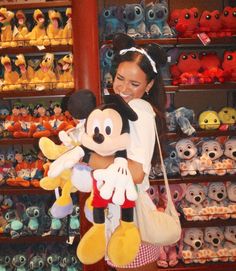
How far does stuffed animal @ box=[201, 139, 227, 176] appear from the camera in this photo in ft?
7.90

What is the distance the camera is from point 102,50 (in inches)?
94.0

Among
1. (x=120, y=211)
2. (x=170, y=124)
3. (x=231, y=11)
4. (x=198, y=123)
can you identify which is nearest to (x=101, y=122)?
(x=120, y=211)

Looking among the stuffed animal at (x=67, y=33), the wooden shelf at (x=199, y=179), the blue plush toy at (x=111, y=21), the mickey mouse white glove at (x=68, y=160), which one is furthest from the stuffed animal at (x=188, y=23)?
the mickey mouse white glove at (x=68, y=160)

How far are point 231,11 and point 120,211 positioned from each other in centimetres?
179

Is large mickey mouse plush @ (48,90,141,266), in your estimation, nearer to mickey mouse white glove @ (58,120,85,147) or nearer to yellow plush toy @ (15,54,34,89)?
mickey mouse white glove @ (58,120,85,147)

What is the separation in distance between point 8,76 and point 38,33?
37 cm

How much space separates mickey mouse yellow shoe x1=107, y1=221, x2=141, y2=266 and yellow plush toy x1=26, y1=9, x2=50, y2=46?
160cm

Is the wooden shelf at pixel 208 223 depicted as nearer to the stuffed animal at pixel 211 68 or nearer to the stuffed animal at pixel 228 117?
the stuffed animal at pixel 228 117

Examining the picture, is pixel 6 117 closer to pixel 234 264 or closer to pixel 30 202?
pixel 30 202

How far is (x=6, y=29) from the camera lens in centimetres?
242

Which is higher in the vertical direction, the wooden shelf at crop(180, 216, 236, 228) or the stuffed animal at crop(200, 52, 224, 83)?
the stuffed animal at crop(200, 52, 224, 83)

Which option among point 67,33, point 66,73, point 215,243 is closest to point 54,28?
point 67,33

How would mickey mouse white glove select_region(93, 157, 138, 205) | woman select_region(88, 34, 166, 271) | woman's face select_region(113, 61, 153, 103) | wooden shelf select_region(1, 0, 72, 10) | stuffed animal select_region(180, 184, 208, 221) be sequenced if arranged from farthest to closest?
stuffed animal select_region(180, 184, 208, 221) < wooden shelf select_region(1, 0, 72, 10) < woman's face select_region(113, 61, 153, 103) < woman select_region(88, 34, 166, 271) < mickey mouse white glove select_region(93, 157, 138, 205)

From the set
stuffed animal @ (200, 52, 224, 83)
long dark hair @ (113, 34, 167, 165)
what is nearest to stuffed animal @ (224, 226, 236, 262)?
stuffed animal @ (200, 52, 224, 83)
